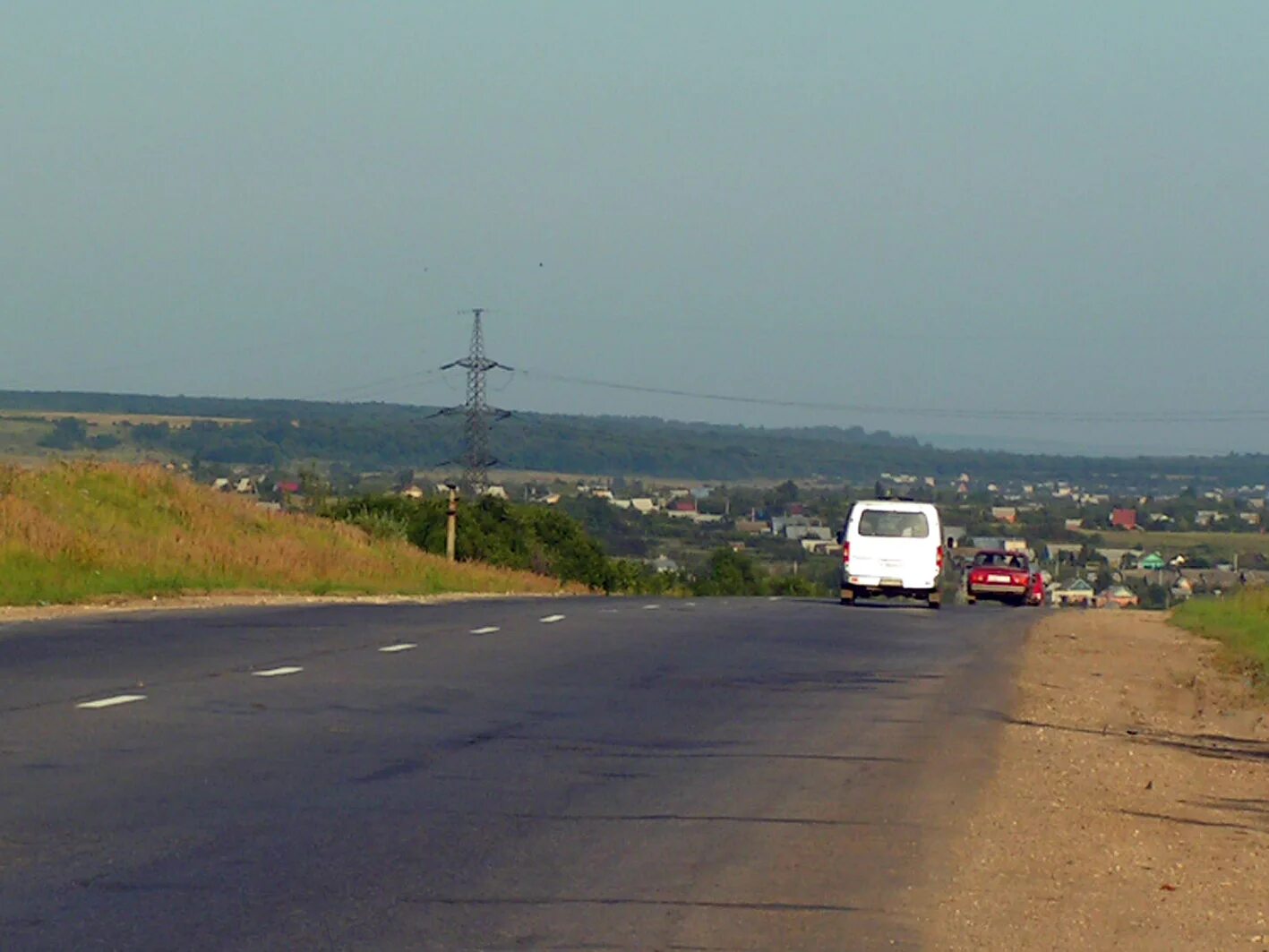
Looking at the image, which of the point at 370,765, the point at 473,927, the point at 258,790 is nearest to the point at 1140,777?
the point at 370,765

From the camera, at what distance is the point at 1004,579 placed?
53031 millimetres

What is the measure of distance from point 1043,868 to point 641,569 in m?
62.6

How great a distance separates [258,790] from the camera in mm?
10820

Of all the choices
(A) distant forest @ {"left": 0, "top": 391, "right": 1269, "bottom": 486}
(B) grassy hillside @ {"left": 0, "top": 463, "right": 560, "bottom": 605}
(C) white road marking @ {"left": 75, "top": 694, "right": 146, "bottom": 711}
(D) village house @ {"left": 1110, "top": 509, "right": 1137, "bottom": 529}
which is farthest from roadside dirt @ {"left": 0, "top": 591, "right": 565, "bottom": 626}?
(D) village house @ {"left": 1110, "top": 509, "right": 1137, "bottom": 529}

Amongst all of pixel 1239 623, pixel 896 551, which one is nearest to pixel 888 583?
pixel 896 551

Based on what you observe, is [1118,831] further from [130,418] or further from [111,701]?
[130,418]

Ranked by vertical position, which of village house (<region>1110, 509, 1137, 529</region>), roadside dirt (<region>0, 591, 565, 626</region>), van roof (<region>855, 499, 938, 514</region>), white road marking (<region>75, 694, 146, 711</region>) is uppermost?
van roof (<region>855, 499, 938, 514</region>)

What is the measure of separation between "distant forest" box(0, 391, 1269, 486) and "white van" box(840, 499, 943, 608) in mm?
32238

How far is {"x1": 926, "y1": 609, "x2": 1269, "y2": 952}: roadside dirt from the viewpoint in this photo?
333 inches

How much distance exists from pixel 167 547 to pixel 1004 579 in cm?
2548

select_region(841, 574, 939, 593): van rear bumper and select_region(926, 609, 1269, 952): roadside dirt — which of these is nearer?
select_region(926, 609, 1269, 952): roadside dirt

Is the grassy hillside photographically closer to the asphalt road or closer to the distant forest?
the asphalt road

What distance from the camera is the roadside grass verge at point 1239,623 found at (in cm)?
2431

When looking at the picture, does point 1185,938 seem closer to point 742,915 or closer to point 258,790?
point 742,915
